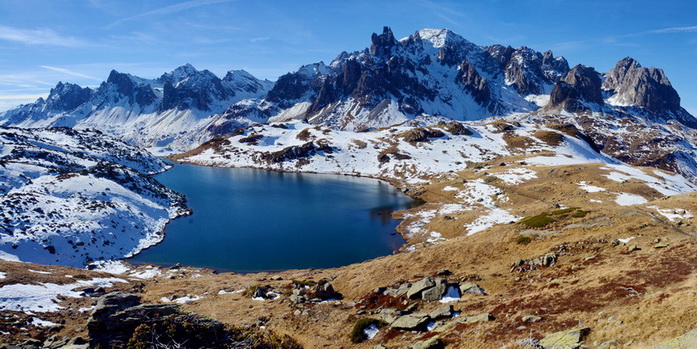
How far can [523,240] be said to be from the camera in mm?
40375

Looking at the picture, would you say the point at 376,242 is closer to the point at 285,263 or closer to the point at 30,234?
the point at 285,263

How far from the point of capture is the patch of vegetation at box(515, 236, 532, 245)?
3988 centimetres

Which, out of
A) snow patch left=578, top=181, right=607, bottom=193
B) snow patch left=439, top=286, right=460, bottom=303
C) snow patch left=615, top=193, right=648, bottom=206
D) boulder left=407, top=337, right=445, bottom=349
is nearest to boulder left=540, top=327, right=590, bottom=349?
boulder left=407, top=337, right=445, bottom=349

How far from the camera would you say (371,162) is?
196000 mm

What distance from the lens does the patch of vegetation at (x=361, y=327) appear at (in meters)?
25.4

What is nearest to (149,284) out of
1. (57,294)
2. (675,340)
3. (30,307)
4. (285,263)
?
(57,294)

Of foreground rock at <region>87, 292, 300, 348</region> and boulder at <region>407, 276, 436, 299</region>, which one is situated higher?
foreground rock at <region>87, 292, 300, 348</region>

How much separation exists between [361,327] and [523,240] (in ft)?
80.9

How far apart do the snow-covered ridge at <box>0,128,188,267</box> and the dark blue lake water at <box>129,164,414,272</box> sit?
19.8 feet

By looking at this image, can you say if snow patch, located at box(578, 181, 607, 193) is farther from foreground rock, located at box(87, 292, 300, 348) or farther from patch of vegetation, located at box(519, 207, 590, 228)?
foreground rock, located at box(87, 292, 300, 348)

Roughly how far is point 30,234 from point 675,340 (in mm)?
83657

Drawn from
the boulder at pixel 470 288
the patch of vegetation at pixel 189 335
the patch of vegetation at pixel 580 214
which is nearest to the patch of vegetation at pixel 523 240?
the patch of vegetation at pixel 580 214

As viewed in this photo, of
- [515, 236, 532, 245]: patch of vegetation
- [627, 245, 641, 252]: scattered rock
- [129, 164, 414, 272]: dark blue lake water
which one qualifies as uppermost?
[627, 245, 641, 252]: scattered rock

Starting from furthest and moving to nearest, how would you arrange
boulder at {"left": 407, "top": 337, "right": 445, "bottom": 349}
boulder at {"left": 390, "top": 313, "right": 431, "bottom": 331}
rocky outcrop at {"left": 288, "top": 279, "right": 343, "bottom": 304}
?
rocky outcrop at {"left": 288, "top": 279, "right": 343, "bottom": 304} → boulder at {"left": 390, "top": 313, "right": 431, "bottom": 331} → boulder at {"left": 407, "top": 337, "right": 445, "bottom": 349}
